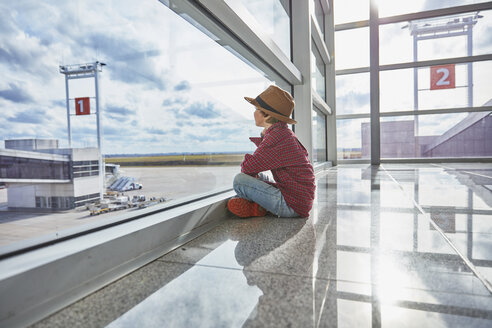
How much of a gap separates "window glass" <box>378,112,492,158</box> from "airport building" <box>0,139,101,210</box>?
728cm

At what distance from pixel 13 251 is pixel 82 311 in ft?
0.85

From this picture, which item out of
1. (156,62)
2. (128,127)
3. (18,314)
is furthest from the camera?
(156,62)

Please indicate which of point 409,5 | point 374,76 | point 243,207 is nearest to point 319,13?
point 374,76

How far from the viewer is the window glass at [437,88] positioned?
6.59 meters

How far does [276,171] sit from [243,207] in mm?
291

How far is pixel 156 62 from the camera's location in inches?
57.9

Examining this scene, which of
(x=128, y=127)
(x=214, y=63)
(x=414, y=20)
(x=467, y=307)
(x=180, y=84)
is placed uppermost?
(x=414, y=20)

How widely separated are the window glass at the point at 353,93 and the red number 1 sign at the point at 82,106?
7068mm

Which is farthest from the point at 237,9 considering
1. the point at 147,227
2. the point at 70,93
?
the point at 147,227

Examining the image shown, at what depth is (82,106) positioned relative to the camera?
1057 mm

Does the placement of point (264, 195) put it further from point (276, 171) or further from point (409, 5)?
point (409, 5)

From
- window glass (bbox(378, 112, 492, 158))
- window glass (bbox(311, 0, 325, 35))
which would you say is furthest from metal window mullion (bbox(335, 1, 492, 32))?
window glass (bbox(378, 112, 492, 158))

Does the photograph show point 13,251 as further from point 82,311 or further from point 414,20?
point 414,20

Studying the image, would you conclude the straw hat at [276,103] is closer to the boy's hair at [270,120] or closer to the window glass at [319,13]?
the boy's hair at [270,120]
